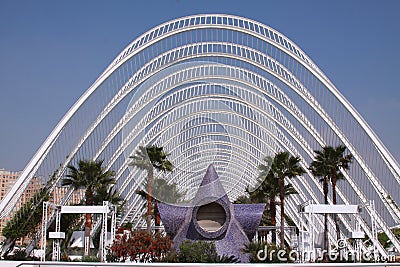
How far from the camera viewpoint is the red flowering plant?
31641 mm

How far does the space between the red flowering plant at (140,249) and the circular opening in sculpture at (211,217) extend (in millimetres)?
5456

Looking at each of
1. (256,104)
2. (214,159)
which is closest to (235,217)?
(214,159)

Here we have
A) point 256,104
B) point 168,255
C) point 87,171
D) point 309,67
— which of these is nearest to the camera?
point 168,255

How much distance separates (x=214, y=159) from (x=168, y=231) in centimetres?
1330

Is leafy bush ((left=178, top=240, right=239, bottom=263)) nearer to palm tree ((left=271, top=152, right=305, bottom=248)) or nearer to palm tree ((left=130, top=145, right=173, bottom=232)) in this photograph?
palm tree ((left=130, top=145, right=173, bottom=232))

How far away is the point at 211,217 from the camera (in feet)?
126

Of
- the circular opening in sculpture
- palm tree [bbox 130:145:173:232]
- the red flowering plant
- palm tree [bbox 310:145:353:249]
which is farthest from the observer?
palm tree [bbox 310:145:353:249]

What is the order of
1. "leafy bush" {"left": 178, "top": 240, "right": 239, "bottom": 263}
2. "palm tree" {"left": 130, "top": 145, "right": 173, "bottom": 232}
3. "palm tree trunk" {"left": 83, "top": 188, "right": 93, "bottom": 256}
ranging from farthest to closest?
"palm tree trunk" {"left": 83, "top": 188, "right": 93, "bottom": 256}
"palm tree" {"left": 130, "top": 145, "right": 173, "bottom": 232}
"leafy bush" {"left": 178, "top": 240, "right": 239, "bottom": 263}

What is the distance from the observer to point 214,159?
28.6m

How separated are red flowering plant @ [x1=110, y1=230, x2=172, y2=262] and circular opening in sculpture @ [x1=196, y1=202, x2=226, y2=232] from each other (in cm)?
546

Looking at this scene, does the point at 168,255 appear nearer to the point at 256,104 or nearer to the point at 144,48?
the point at 144,48

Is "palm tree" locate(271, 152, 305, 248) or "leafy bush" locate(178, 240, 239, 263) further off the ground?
"palm tree" locate(271, 152, 305, 248)

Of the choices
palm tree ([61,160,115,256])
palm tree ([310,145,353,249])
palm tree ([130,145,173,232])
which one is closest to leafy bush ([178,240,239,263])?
palm tree ([130,145,173,232])

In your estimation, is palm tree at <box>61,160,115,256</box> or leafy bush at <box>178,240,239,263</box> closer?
leafy bush at <box>178,240,239,263</box>
